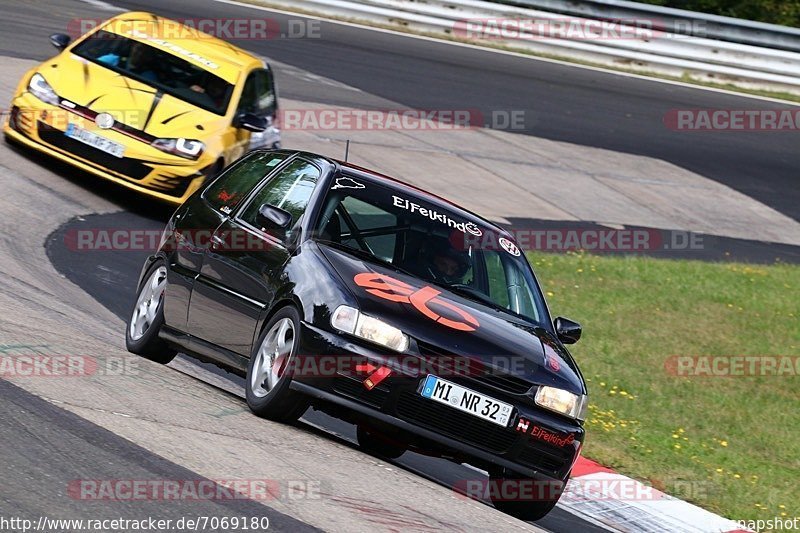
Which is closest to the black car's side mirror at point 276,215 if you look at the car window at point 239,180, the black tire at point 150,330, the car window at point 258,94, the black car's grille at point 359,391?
the car window at point 239,180

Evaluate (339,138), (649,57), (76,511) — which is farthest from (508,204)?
(76,511)

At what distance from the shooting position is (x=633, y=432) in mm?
10070

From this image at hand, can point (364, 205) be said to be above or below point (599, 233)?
above

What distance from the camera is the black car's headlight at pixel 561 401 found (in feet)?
23.6

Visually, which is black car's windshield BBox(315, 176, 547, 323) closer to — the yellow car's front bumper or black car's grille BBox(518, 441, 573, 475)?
black car's grille BBox(518, 441, 573, 475)

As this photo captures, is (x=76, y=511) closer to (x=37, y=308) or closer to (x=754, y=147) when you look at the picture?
(x=37, y=308)

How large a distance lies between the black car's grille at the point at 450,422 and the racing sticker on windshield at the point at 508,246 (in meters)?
1.79

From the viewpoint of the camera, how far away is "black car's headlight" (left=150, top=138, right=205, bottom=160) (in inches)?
542

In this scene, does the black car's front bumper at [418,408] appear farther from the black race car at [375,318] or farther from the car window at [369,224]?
the car window at [369,224]

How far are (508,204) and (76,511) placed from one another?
13071mm

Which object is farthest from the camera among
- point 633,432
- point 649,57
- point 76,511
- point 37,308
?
point 649,57

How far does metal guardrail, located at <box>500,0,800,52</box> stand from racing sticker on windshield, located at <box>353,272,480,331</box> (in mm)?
18577

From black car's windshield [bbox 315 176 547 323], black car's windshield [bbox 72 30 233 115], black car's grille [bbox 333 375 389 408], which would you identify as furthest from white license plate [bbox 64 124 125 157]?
black car's grille [bbox 333 375 389 408]

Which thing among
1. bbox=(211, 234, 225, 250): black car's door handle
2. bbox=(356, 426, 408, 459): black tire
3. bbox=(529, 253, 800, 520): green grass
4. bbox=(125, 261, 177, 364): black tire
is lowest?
bbox=(529, 253, 800, 520): green grass
